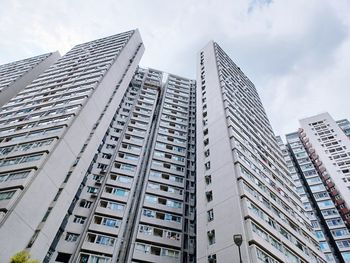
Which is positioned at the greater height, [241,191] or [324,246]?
[324,246]

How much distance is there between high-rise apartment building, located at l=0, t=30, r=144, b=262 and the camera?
73.0 feet

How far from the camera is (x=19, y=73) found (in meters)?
52.8

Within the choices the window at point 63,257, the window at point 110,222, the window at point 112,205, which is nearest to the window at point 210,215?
the window at point 110,222

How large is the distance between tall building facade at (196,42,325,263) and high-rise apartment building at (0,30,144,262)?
12697 millimetres

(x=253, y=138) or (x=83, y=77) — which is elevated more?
(x=83, y=77)

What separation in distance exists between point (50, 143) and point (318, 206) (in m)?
45.2

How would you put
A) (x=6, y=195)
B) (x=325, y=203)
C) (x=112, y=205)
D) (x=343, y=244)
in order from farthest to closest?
(x=325, y=203) < (x=343, y=244) < (x=112, y=205) < (x=6, y=195)

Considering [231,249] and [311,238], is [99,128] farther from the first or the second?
[311,238]

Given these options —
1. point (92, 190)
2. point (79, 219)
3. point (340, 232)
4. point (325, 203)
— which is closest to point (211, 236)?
point (79, 219)

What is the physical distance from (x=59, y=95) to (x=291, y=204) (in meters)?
32.0

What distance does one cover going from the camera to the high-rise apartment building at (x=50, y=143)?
22.2m

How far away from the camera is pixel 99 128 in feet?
116

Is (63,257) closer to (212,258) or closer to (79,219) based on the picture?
(79,219)

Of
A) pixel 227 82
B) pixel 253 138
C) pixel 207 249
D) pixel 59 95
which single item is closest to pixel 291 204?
pixel 253 138
